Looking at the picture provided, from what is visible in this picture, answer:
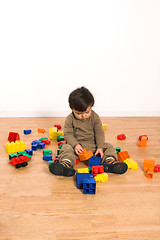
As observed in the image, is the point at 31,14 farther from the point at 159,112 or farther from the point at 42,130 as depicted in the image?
the point at 159,112

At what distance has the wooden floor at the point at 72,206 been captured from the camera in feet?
3.86

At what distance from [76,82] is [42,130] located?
77 cm

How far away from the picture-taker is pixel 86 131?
192cm

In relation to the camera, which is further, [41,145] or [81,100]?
[41,145]

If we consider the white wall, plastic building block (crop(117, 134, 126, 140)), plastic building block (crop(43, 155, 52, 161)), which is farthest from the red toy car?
the white wall

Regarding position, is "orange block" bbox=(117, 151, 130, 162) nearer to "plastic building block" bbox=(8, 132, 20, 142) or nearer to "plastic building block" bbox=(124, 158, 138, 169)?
"plastic building block" bbox=(124, 158, 138, 169)

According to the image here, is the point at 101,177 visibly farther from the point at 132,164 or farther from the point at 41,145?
the point at 41,145

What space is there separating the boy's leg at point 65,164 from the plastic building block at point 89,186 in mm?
172

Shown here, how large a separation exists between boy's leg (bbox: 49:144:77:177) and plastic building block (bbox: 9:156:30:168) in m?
0.22

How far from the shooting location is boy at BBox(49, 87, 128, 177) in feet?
5.49

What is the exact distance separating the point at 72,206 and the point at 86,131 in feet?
2.18

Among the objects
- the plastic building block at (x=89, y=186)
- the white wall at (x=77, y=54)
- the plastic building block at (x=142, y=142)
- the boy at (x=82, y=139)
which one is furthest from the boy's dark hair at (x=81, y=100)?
the white wall at (x=77, y=54)

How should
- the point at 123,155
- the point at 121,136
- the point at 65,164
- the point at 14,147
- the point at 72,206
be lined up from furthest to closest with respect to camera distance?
the point at 121,136
the point at 14,147
the point at 123,155
the point at 65,164
the point at 72,206

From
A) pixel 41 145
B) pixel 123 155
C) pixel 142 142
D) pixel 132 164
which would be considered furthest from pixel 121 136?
pixel 41 145
